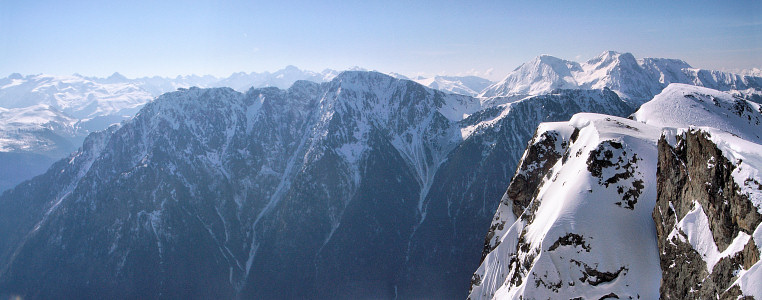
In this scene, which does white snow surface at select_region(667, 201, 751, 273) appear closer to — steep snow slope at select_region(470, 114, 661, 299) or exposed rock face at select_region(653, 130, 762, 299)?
exposed rock face at select_region(653, 130, 762, 299)

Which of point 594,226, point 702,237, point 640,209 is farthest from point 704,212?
point 594,226

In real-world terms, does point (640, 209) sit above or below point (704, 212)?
below

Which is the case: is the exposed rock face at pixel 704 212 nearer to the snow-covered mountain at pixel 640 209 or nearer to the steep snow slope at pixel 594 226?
the snow-covered mountain at pixel 640 209

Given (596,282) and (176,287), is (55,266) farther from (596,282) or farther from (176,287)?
(596,282)

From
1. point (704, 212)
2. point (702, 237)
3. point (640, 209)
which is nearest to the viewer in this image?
point (702, 237)

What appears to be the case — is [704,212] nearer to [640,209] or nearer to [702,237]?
[702,237]

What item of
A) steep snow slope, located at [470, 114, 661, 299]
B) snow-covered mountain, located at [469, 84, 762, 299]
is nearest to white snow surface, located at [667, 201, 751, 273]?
snow-covered mountain, located at [469, 84, 762, 299]
